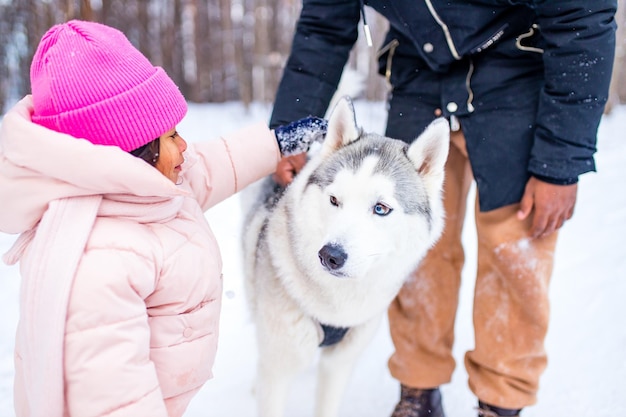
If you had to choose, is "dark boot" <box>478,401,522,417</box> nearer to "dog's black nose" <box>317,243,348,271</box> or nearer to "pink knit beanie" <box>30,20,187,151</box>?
"dog's black nose" <box>317,243,348,271</box>

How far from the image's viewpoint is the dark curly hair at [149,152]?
4.33 feet

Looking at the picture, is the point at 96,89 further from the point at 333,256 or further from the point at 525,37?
the point at 525,37

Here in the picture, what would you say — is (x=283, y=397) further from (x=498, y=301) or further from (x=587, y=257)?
(x=587, y=257)

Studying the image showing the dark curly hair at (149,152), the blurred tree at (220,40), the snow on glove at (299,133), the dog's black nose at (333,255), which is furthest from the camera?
the blurred tree at (220,40)

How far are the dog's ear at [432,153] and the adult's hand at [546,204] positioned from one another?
340 mm

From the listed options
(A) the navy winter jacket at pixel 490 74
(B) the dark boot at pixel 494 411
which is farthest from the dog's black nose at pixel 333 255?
(B) the dark boot at pixel 494 411

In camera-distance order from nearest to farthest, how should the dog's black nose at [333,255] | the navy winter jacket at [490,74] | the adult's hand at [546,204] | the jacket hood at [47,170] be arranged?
the jacket hood at [47,170]
the dog's black nose at [333,255]
the navy winter jacket at [490,74]
the adult's hand at [546,204]

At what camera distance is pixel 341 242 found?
1486mm

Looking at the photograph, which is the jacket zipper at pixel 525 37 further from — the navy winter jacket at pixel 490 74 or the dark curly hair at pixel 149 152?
the dark curly hair at pixel 149 152

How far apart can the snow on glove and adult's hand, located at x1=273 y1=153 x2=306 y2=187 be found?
15cm

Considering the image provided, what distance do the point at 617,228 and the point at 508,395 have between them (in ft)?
9.32

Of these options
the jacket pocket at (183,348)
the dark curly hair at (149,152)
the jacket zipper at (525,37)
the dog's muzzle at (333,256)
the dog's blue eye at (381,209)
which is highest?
the jacket zipper at (525,37)

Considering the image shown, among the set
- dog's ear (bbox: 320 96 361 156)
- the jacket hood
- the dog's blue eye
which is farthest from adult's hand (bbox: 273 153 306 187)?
the jacket hood

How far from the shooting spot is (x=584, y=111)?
5.33 ft
